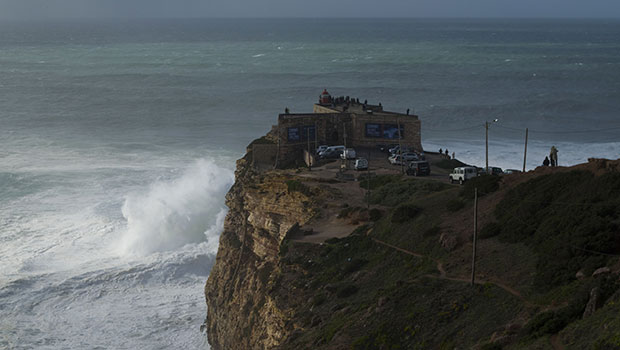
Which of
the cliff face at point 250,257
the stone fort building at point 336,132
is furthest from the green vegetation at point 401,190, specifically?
the stone fort building at point 336,132

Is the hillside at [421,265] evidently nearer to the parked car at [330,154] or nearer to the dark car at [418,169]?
the dark car at [418,169]

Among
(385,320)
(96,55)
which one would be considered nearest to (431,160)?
(385,320)

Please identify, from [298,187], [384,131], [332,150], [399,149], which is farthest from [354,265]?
[384,131]

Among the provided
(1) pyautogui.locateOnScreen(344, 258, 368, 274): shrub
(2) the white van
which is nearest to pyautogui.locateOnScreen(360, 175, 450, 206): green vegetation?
(1) pyautogui.locateOnScreen(344, 258, 368, 274): shrub

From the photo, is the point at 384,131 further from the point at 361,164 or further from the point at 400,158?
the point at 361,164

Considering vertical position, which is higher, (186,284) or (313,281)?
(313,281)

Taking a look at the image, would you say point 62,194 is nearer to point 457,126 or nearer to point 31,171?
point 31,171
